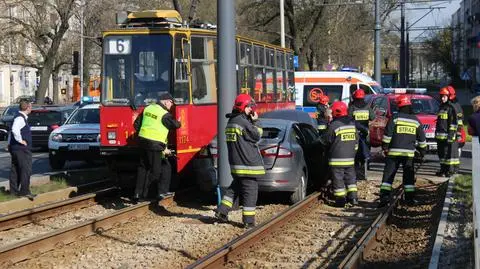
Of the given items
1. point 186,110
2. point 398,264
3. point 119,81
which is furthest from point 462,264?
point 119,81

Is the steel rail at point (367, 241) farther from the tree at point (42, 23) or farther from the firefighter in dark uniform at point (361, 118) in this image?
the tree at point (42, 23)

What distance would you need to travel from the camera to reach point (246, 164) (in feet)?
32.4

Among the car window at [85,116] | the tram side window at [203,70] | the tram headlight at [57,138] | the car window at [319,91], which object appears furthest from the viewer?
the car window at [319,91]

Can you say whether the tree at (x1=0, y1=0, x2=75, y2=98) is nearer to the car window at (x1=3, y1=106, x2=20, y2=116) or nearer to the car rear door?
the car window at (x1=3, y1=106, x2=20, y2=116)

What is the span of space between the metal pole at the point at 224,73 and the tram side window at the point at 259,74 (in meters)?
5.26

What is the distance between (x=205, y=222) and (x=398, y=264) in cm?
354

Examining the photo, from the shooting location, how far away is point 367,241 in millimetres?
8672

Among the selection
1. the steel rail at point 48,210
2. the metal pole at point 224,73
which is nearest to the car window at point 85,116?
the steel rail at point 48,210

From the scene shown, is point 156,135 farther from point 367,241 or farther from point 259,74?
point 259,74

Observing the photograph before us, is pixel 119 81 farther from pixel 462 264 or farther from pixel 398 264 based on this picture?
pixel 462 264

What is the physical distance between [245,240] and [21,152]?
5902 mm

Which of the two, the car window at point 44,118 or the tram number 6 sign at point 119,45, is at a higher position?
the tram number 6 sign at point 119,45

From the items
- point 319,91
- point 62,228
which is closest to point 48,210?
point 62,228

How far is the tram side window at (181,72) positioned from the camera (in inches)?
501
